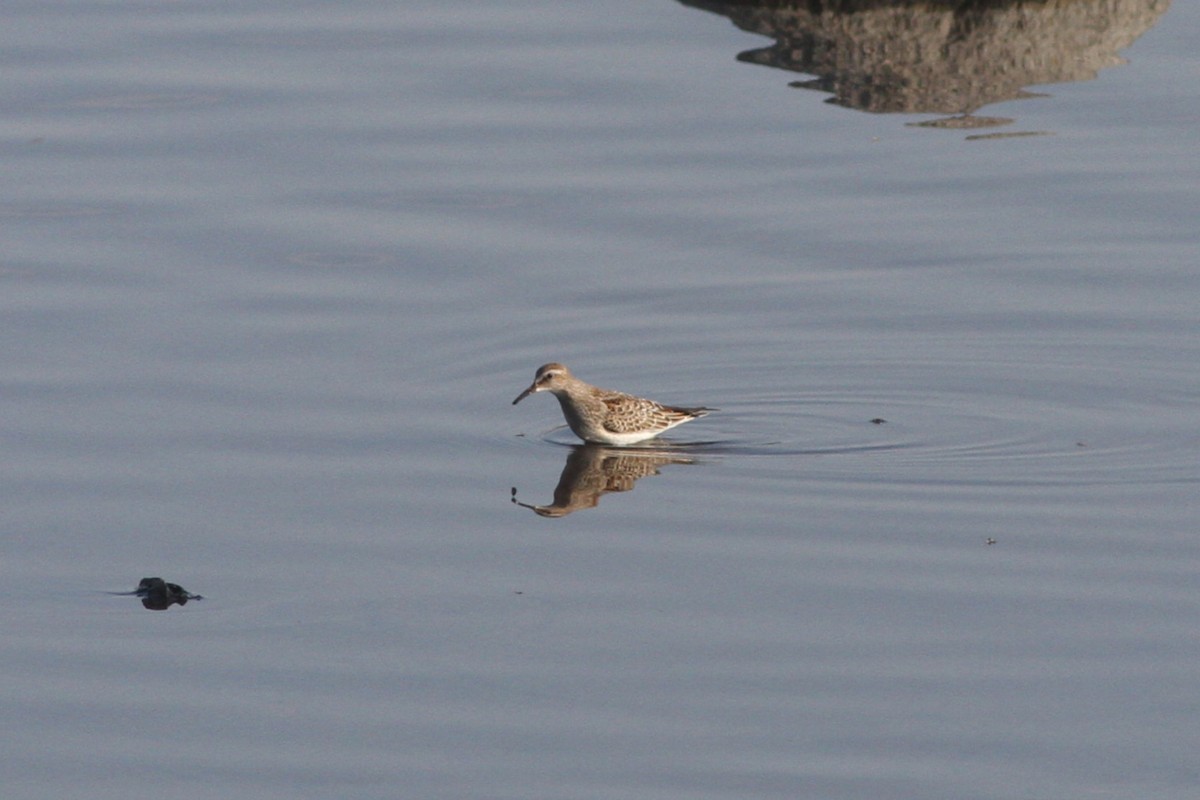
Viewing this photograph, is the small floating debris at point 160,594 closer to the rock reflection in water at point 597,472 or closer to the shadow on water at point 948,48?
the rock reflection in water at point 597,472

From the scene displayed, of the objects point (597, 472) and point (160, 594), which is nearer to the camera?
point (160, 594)

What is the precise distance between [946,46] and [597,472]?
7719 mm

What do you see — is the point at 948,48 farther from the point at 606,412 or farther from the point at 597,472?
the point at 597,472

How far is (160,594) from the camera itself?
35.6 feet

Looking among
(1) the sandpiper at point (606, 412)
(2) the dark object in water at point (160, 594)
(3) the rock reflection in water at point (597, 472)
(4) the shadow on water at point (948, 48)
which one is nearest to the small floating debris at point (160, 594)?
(2) the dark object in water at point (160, 594)

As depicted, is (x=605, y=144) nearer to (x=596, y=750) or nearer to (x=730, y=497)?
(x=730, y=497)

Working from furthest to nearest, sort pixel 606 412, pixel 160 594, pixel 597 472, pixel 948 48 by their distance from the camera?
pixel 948 48 < pixel 606 412 < pixel 597 472 < pixel 160 594

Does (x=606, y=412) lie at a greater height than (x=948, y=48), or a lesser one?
lesser

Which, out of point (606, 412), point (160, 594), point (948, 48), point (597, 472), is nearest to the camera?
point (160, 594)

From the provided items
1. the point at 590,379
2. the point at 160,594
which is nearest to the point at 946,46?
the point at 590,379

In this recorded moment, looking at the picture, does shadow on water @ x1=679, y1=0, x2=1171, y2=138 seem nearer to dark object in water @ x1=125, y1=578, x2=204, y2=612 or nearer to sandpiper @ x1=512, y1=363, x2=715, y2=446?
sandpiper @ x1=512, y1=363, x2=715, y2=446

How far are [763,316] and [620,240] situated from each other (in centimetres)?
184

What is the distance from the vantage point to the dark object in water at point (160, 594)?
1079cm

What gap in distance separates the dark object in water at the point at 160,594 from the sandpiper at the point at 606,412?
12.1 feet
